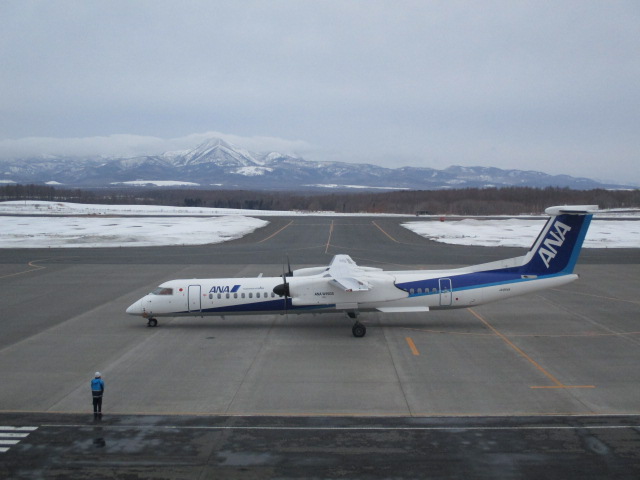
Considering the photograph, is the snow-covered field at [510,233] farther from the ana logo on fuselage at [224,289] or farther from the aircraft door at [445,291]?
the ana logo on fuselage at [224,289]

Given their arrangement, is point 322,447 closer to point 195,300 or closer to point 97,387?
point 97,387

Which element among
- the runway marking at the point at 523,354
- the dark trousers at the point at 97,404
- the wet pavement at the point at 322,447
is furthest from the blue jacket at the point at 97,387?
the runway marking at the point at 523,354

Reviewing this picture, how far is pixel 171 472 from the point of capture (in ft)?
42.7

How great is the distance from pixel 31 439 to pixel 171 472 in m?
4.77

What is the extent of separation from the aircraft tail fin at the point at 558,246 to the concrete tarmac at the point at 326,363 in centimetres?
300

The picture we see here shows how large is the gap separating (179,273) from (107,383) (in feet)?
76.4

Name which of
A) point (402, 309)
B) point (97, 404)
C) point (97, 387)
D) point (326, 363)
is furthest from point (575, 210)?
point (97, 404)

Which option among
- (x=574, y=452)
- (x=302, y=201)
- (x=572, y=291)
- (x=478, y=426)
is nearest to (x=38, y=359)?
(x=478, y=426)

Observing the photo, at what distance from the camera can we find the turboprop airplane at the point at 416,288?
26.1 meters

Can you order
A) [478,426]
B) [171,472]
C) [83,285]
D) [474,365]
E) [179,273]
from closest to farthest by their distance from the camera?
[171,472], [478,426], [474,365], [83,285], [179,273]

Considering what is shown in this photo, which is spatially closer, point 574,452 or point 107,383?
point 574,452

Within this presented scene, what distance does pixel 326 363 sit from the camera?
2145 centimetres

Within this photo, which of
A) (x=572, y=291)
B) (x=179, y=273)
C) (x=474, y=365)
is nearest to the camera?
(x=474, y=365)

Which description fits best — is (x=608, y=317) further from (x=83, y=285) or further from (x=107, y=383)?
(x=83, y=285)
